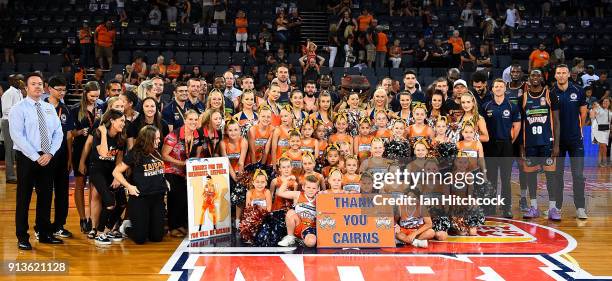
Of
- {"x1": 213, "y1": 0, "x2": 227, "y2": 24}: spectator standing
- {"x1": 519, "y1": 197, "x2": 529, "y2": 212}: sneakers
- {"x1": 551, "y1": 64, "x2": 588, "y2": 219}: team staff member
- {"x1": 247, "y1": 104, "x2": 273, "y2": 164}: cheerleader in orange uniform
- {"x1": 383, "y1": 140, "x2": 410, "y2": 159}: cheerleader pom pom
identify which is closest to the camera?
{"x1": 383, "y1": 140, "x2": 410, "y2": 159}: cheerleader pom pom

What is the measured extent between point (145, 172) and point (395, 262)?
263 cm

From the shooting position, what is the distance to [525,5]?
2080cm

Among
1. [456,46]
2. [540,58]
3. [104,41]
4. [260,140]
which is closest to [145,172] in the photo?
[260,140]

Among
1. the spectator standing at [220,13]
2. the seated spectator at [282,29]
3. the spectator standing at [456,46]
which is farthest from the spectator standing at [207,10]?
the spectator standing at [456,46]

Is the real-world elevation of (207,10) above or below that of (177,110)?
above

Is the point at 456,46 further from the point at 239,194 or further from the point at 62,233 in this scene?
the point at 62,233

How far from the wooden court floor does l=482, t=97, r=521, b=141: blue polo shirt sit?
109cm

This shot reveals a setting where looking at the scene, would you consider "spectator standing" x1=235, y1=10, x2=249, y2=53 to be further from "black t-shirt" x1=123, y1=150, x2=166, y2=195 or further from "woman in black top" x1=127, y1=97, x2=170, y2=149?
"black t-shirt" x1=123, y1=150, x2=166, y2=195

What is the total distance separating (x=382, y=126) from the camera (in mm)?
8242

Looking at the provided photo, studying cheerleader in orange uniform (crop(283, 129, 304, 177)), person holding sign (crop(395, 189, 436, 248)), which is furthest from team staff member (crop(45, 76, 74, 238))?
person holding sign (crop(395, 189, 436, 248))

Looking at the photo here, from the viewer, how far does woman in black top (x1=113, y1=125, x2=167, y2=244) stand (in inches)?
288

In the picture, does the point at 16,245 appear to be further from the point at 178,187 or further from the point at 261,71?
the point at 261,71

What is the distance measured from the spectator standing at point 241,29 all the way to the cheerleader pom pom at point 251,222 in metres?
11.1

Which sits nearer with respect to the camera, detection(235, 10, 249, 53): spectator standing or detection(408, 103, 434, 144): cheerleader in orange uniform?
detection(408, 103, 434, 144): cheerleader in orange uniform
